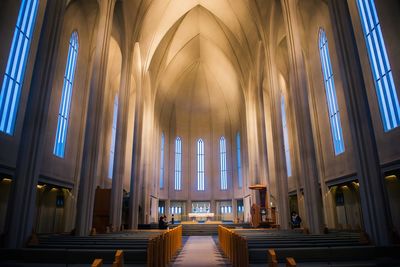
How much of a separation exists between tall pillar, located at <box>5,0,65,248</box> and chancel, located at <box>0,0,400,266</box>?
0.03 metres

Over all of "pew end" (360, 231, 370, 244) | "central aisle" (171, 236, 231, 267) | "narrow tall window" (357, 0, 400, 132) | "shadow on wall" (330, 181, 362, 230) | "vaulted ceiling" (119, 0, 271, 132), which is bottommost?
"central aisle" (171, 236, 231, 267)

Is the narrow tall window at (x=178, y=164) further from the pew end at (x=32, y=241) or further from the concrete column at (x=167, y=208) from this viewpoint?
the pew end at (x=32, y=241)

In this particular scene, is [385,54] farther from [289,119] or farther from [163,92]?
[163,92]

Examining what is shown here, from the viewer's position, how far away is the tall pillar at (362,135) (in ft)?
24.5

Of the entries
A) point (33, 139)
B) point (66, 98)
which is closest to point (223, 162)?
point (66, 98)

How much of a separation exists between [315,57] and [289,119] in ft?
20.2

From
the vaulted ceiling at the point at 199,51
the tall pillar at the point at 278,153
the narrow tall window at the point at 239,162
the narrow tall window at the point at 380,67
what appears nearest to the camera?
the narrow tall window at the point at 380,67

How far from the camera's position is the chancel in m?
7.41

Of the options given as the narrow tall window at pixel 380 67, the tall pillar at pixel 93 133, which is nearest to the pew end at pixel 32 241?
the tall pillar at pixel 93 133

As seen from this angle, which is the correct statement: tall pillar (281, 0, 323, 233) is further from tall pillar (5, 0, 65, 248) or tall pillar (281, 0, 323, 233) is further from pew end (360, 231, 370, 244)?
tall pillar (5, 0, 65, 248)

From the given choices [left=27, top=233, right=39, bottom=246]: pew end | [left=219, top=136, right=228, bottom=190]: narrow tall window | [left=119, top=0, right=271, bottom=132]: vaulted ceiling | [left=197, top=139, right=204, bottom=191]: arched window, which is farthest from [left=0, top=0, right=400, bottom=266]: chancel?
[left=197, top=139, right=204, bottom=191]: arched window

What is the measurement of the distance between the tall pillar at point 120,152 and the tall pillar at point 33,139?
8207mm

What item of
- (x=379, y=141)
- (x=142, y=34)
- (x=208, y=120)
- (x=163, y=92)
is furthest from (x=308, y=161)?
(x=208, y=120)

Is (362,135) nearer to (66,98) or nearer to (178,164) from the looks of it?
(66,98)
